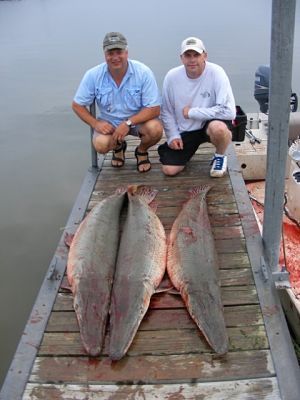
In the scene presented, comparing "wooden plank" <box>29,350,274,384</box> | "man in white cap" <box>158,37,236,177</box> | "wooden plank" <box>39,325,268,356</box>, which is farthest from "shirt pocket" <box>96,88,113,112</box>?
"wooden plank" <box>29,350,274,384</box>

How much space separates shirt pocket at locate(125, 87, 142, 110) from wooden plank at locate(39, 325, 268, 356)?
2.54 metres

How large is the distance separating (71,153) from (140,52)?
35.8ft

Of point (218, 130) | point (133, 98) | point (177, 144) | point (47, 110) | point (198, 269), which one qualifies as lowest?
point (47, 110)

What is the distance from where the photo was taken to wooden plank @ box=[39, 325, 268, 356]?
2861mm

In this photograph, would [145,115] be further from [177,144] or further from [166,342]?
[166,342]

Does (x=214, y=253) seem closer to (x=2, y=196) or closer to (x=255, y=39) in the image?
(x=2, y=196)

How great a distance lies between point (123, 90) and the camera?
15.6 ft

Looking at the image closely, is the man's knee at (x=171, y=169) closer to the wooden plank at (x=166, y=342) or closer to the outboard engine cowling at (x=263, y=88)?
the wooden plank at (x=166, y=342)

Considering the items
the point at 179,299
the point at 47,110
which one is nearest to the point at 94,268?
the point at 179,299

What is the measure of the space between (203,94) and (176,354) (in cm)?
267

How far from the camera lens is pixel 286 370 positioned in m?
2.71

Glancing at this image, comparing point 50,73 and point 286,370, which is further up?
point 286,370

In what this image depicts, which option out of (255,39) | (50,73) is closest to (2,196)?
(50,73)

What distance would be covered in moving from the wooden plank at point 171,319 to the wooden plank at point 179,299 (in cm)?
5
